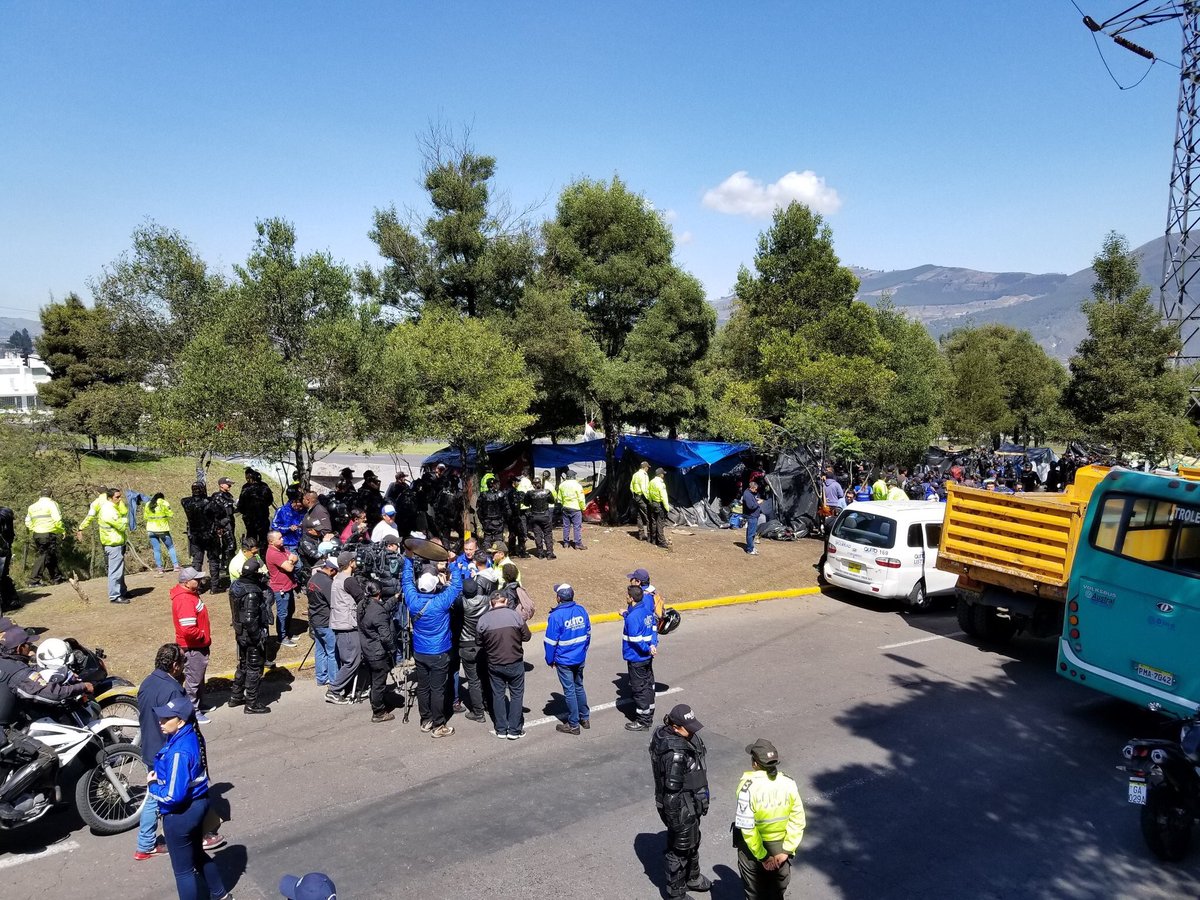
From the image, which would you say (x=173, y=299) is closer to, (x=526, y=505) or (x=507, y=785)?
(x=526, y=505)

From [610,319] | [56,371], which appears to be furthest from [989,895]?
[56,371]

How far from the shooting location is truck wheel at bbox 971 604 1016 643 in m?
11.1

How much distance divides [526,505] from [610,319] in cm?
783

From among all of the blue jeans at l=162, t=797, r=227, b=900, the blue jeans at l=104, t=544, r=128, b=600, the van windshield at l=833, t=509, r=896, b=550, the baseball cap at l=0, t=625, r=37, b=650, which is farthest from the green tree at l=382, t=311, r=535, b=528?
the blue jeans at l=162, t=797, r=227, b=900

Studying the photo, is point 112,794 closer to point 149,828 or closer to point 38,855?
point 38,855

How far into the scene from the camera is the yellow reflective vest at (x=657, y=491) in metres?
16.4

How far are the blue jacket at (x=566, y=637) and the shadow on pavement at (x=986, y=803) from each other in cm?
224

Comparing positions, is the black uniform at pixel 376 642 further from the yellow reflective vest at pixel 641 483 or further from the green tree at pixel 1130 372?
the green tree at pixel 1130 372

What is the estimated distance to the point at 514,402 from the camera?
15.2 metres

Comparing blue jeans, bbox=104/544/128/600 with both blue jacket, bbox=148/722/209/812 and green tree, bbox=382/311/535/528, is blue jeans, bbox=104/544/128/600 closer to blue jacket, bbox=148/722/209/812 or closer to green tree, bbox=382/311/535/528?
green tree, bbox=382/311/535/528

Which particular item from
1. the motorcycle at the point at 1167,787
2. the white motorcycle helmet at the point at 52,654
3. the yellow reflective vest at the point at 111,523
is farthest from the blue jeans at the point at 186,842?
the yellow reflective vest at the point at 111,523

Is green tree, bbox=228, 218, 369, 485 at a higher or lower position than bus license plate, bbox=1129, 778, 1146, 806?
higher

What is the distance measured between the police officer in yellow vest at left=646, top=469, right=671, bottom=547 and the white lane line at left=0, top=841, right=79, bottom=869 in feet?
39.2

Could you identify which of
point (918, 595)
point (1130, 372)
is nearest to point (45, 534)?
point (918, 595)
